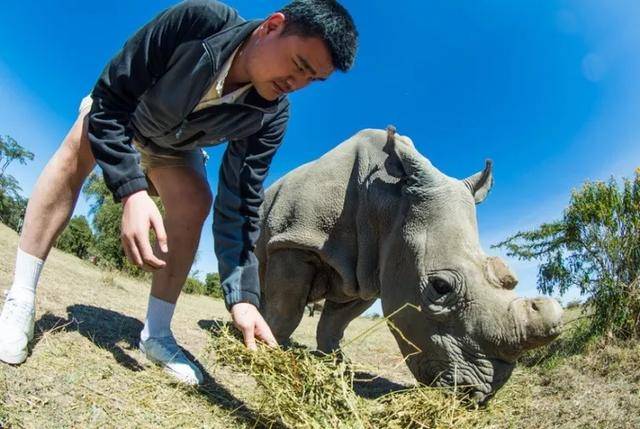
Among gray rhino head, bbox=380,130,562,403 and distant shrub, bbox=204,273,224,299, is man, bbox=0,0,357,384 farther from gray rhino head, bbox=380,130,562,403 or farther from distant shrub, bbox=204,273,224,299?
distant shrub, bbox=204,273,224,299

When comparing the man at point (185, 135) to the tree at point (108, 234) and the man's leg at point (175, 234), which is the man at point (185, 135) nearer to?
the man's leg at point (175, 234)

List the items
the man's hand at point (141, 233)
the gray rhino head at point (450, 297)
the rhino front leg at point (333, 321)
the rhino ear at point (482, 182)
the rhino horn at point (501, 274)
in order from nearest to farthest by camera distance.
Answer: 1. the man's hand at point (141, 233)
2. the gray rhino head at point (450, 297)
3. the rhino horn at point (501, 274)
4. the rhino ear at point (482, 182)
5. the rhino front leg at point (333, 321)

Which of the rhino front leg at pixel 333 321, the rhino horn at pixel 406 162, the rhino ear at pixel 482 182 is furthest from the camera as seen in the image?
the rhino front leg at pixel 333 321

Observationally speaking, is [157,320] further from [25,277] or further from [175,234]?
[25,277]

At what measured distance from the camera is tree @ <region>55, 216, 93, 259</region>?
2223 cm

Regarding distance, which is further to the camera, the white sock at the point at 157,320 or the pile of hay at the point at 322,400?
the white sock at the point at 157,320

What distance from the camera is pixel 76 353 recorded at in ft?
9.14

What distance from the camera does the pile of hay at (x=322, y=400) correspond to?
79.1 inches

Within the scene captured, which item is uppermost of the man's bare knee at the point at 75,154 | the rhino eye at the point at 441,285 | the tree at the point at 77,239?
the rhino eye at the point at 441,285

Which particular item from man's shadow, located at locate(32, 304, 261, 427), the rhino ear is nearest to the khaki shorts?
man's shadow, located at locate(32, 304, 261, 427)

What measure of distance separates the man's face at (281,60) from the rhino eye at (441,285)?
1.52 metres

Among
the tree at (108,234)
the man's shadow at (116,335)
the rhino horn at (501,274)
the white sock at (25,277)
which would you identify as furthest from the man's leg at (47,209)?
the tree at (108,234)

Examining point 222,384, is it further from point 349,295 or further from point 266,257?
point 266,257

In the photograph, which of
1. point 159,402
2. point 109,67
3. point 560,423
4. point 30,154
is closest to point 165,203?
point 109,67
